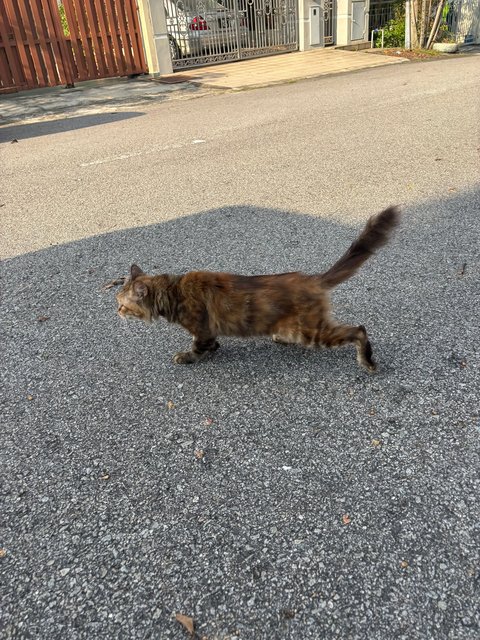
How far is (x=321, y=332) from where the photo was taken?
2.91 meters

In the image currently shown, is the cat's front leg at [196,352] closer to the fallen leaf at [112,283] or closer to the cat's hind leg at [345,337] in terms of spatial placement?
the cat's hind leg at [345,337]

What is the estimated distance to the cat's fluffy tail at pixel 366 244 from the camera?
2.92m

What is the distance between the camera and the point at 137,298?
10.5ft

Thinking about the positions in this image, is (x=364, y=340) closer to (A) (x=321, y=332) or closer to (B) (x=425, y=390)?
(A) (x=321, y=332)

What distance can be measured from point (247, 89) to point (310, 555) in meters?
12.0

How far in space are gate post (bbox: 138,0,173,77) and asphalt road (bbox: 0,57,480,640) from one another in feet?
35.0

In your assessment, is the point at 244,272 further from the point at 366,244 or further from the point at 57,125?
the point at 57,125

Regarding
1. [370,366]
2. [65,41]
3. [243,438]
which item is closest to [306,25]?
[65,41]

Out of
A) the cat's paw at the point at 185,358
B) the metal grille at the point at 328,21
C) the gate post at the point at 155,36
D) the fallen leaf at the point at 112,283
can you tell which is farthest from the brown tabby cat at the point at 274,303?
the metal grille at the point at 328,21

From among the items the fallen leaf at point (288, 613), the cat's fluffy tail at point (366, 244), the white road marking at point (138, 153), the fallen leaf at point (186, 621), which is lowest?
the fallen leaf at point (288, 613)

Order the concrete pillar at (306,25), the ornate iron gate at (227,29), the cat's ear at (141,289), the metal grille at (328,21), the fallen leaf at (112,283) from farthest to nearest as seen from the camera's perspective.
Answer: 1. the metal grille at (328,21)
2. the concrete pillar at (306,25)
3. the ornate iron gate at (227,29)
4. the fallen leaf at (112,283)
5. the cat's ear at (141,289)

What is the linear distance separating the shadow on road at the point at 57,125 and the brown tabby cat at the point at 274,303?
7823 millimetres

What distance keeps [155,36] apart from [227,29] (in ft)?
10.0

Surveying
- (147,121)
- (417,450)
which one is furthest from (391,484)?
(147,121)
